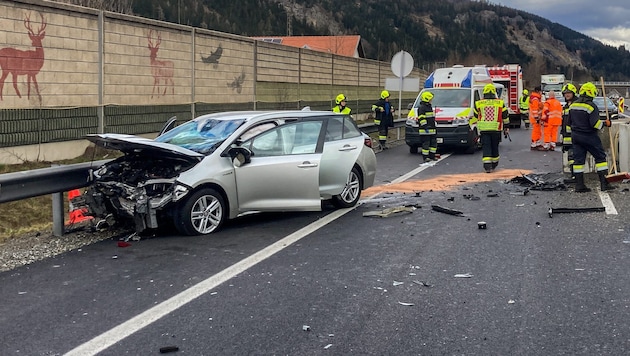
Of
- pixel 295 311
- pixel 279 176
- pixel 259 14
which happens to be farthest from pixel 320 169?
pixel 259 14

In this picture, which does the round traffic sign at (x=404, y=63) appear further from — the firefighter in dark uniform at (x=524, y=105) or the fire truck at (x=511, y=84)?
the firefighter in dark uniform at (x=524, y=105)

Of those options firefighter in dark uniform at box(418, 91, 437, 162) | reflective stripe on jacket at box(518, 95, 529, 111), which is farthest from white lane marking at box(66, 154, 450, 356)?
reflective stripe on jacket at box(518, 95, 529, 111)

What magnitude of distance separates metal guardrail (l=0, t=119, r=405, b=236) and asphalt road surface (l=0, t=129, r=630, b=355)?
0.86 m

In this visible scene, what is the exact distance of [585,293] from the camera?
17.6ft

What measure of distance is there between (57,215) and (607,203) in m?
7.62

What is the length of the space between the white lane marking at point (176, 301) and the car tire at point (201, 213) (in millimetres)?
912

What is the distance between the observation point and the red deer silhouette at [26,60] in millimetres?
11945

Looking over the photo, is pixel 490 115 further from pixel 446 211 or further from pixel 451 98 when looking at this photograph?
pixel 446 211

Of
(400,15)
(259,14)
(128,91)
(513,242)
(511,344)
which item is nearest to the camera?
(511,344)

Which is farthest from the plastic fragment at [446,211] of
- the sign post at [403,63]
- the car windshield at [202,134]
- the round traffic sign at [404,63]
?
the round traffic sign at [404,63]

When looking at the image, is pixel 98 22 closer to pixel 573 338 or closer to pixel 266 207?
pixel 266 207

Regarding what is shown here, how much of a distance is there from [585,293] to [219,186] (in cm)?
425

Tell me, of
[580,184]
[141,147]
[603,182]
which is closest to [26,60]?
[141,147]

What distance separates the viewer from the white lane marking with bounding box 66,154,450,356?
14.2 feet
